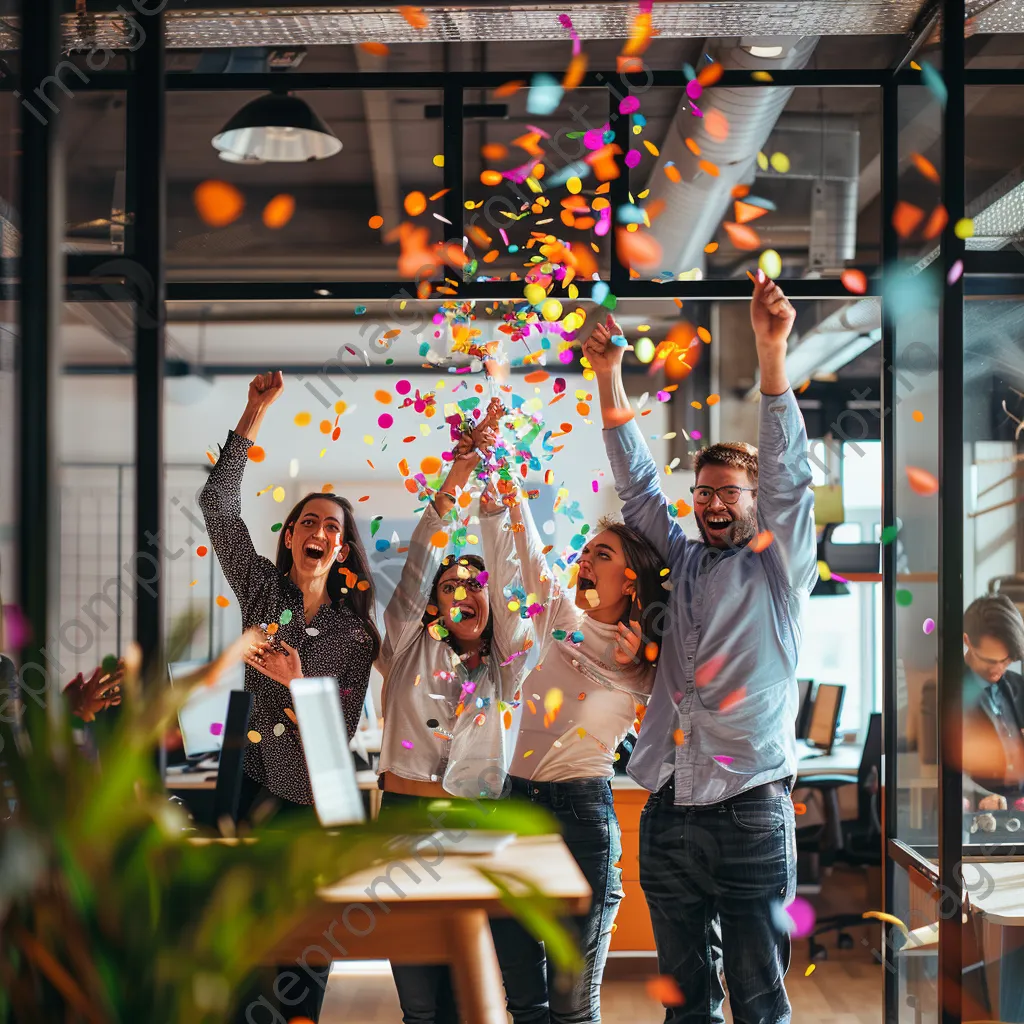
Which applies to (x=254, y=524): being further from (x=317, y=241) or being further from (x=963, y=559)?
(x=963, y=559)

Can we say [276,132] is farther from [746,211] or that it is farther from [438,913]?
[746,211]

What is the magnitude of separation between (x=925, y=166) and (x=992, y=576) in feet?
3.45

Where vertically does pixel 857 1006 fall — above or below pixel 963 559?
below

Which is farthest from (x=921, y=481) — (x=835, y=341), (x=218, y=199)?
(x=218, y=199)

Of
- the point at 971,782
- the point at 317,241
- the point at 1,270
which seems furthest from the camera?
the point at 317,241

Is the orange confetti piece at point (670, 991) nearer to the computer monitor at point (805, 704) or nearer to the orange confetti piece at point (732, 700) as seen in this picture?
the orange confetti piece at point (732, 700)

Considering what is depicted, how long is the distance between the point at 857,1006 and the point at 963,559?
7.43 feet

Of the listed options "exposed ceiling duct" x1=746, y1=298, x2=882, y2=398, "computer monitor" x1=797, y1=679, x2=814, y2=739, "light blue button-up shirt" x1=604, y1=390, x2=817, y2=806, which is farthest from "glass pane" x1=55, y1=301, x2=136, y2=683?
"light blue button-up shirt" x1=604, y1=390, x2=817, y2=806

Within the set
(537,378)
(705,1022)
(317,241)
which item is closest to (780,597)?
(537,378)

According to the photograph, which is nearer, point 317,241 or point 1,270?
point 1,270

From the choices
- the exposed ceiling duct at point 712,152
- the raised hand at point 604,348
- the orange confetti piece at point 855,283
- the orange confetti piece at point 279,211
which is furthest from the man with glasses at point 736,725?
the orange confetti piece at point 279,211

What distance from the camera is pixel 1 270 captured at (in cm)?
309

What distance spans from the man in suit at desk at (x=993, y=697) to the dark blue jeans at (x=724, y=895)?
2.14ft

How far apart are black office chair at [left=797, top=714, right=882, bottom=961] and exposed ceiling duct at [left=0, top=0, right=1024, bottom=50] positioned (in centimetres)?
313
